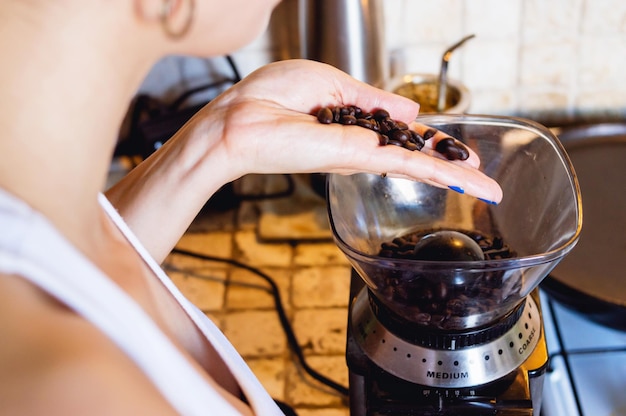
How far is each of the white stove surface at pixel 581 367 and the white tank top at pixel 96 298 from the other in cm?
48

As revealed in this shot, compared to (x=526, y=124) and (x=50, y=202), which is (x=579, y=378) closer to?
(x=526, y=124)

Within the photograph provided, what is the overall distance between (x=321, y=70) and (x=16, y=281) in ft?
1.40

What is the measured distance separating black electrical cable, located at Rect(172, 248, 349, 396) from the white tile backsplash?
1.09ft

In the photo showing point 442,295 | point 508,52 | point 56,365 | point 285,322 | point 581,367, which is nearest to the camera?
point 56,365

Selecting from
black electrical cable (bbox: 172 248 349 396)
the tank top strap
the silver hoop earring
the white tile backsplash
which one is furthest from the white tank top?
the white tile backsplash

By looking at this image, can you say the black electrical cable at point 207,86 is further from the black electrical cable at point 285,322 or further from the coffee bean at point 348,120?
the coffee bean at point 348,120

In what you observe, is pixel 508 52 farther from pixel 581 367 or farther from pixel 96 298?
pixel 96 298

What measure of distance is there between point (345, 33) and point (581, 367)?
59cm

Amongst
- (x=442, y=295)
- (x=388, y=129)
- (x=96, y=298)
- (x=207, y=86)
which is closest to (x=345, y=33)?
(x=207, y=86)

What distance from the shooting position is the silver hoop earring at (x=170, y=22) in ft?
1.26

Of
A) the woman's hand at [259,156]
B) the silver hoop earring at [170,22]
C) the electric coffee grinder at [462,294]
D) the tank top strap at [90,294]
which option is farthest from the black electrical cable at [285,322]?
the silver hoop earring at [170,22]

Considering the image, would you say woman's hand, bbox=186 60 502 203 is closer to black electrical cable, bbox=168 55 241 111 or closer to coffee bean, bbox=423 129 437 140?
coffee bean, bbox=423 129 437 140

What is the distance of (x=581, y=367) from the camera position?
81cm

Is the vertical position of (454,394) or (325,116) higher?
(325,116)
